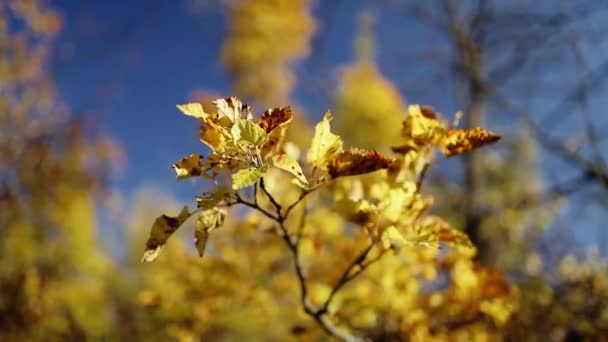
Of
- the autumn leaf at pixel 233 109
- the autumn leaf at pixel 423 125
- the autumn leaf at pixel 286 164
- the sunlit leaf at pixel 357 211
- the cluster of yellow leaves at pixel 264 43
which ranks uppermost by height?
the cluster of yellow leaves at pixel 264 43

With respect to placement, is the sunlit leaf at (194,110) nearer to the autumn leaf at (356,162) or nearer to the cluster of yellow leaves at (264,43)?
the autumn leaf at (356,162)

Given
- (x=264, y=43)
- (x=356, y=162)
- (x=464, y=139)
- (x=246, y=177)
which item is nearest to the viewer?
(x=246, y=177)

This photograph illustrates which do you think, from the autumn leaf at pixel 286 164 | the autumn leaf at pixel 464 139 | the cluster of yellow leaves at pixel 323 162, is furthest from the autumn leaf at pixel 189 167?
the autumn leaf at pixel 464 139

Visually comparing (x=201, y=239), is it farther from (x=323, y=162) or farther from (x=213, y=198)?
(x=323, y=162)

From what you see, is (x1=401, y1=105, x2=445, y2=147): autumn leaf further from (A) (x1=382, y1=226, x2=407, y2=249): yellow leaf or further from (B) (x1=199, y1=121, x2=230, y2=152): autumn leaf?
(B) (x1=199, y1=121, x2=230, y2=152): autumn leaf

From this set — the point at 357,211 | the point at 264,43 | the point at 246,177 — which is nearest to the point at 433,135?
the point at 357,211

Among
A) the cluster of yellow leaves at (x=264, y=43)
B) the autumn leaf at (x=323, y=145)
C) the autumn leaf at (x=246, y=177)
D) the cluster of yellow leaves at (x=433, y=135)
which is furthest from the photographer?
the cluster of yellow leaves at (x=264, y=43)

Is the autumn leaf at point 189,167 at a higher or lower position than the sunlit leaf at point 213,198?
higher
